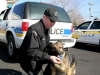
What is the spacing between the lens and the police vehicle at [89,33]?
8.18 metres

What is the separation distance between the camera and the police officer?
2391 millimetres

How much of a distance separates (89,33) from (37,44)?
6.62 m

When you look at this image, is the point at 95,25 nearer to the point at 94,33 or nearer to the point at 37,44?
the point at 94,33

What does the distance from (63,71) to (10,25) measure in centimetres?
283

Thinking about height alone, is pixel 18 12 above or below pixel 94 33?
above

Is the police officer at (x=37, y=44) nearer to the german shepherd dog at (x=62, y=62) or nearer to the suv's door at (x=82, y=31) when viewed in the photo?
the german shepherd dog at (x=62, y=62)

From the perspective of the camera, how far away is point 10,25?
554 cm

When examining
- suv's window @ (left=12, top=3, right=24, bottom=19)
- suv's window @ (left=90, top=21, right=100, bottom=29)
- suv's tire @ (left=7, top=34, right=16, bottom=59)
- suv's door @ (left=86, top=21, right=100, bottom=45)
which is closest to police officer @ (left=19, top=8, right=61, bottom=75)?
suv's window @ (left=12, top=3, right=24, bottom=19)

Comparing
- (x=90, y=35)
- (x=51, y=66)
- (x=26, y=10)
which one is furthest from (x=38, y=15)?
(x=90, y=35)

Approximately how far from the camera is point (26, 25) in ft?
15.6

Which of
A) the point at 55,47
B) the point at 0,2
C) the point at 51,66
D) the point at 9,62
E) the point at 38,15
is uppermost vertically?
the point at 0,2

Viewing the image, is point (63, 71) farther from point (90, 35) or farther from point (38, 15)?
point (90, 35)

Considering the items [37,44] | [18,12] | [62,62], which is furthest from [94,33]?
[37,44]

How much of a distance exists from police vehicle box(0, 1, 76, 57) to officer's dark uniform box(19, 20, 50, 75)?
216cm
